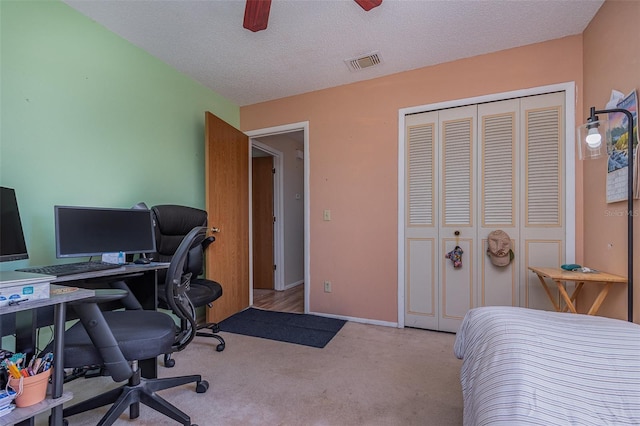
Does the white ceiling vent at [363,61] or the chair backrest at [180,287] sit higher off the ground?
the white ceiling vent at [363,61]

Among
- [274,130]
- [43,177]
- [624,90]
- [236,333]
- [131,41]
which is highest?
[131,41]

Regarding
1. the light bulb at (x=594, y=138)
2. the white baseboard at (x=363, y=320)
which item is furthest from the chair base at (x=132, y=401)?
the light bulb at (x=594, y=138)

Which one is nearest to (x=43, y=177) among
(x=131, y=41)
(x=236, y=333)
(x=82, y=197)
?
(x=82, y=197)

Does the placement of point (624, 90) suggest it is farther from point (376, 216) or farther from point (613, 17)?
point (376, 216)

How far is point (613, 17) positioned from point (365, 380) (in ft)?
9.17

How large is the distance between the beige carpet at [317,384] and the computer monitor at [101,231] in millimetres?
862

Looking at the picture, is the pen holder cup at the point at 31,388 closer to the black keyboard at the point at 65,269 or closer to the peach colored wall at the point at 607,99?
the black keyboard at the point at 65,269

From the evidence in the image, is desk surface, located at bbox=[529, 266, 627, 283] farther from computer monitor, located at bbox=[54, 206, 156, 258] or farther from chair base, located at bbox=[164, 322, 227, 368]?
computer monitor, located at bbox=[54, 206, 156, 258]

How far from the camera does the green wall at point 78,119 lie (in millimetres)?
1670

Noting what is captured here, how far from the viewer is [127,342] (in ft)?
3.73

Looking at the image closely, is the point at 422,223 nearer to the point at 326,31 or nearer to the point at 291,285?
the point at 326,31

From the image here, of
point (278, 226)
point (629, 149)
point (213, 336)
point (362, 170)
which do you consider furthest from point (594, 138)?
point (278, 226)

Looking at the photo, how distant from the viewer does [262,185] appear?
14.9 feet

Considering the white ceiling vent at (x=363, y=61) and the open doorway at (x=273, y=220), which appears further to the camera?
the open doorway at (x=273, y=220)
